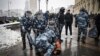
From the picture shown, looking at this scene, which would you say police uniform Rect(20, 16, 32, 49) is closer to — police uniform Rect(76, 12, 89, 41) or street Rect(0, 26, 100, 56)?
street Rect(0, 26, 100, 56)

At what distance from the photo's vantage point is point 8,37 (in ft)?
27.1

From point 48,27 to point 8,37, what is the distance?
10.8 feet

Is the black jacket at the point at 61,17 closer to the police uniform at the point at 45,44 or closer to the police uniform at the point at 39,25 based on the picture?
the police uniform at the point at 39,25

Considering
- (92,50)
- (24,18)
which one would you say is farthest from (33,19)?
(92,50)

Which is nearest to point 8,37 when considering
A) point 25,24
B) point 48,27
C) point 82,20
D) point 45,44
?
point 25,24

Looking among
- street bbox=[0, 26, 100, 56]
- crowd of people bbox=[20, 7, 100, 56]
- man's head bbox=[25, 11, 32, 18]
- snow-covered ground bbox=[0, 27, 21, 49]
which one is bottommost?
street bbox=[0, 26, 100, 56]

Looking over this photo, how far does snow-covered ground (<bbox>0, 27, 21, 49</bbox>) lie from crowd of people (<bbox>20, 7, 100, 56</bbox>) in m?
0.38

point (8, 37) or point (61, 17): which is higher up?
point (61, 17)

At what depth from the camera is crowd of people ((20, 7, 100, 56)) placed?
4824 millimetres

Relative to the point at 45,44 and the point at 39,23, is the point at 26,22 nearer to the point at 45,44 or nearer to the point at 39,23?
the point at 39,23

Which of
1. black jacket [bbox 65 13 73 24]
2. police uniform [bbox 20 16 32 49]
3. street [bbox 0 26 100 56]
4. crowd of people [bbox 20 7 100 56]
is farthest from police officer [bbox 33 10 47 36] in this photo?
black jacket [bbox 65 13 73 24]

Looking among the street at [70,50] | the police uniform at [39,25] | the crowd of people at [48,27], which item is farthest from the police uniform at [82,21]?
the police uniform at [39,25]

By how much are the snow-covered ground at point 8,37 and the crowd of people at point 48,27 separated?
1.25 ft

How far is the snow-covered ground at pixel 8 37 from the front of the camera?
7.89 m
